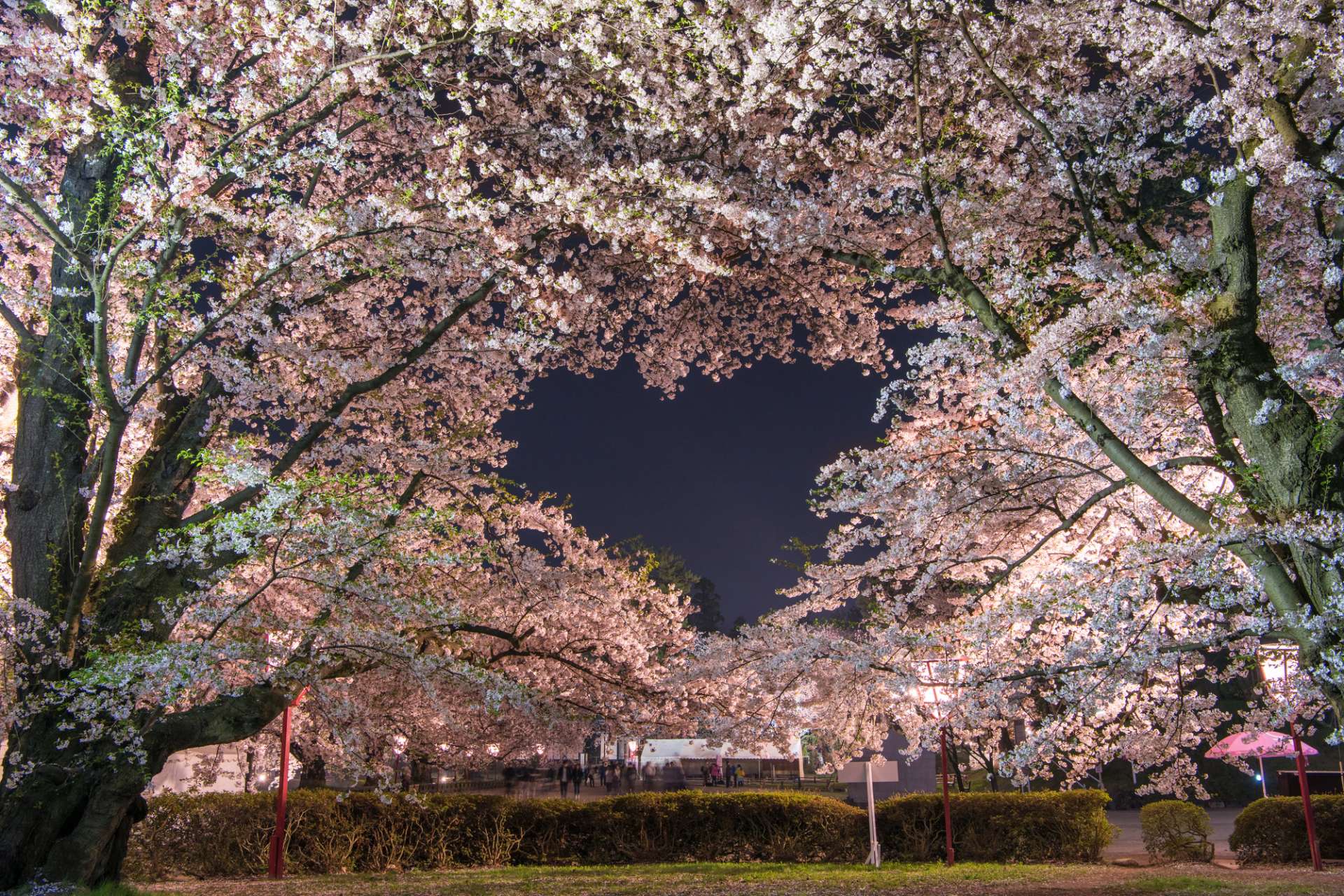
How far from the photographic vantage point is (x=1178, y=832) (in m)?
12.3

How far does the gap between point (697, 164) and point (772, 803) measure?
928 centimetres

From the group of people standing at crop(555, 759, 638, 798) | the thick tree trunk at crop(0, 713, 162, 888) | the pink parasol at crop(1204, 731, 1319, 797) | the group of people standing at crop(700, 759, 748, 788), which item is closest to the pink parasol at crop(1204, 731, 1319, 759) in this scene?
the pink parasol at crop(1204, 731, 1319, 797)

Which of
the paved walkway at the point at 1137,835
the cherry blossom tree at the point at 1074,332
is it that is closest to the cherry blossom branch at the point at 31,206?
the cherry blossom tree at the point at 1074,332

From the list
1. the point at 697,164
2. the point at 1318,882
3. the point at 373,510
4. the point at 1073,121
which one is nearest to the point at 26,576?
the point at 373,510

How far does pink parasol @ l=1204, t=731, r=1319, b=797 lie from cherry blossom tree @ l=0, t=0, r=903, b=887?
750cm

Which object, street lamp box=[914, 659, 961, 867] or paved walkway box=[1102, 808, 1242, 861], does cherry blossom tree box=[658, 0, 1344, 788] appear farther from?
paved walkway box=[1102, 808, 1242, 861]

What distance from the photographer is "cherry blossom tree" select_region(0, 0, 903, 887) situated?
22.3 ft

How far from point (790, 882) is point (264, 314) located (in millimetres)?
8344

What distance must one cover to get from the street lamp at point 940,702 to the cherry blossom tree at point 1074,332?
12cm

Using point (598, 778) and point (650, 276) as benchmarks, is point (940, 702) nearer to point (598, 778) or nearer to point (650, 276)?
point (650, 276)

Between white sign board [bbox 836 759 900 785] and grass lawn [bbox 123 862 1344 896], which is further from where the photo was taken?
white sign board [bbox 836 759 900 785]

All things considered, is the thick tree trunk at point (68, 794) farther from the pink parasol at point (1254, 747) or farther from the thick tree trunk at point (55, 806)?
the pink parasol at point (1254, 747)

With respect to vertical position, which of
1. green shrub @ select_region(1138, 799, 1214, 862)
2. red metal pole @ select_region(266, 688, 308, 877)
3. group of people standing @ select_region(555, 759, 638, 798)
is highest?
red metal pole @ select_region(266, 688, 308, 877)

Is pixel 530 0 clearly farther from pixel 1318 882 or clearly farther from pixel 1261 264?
pixel 1318 882
